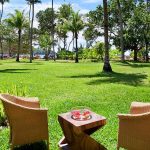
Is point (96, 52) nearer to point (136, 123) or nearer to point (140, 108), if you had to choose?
point (140, 108)

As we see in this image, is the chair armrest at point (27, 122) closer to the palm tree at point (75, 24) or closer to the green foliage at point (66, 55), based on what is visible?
the palm tree at point (75, 24)

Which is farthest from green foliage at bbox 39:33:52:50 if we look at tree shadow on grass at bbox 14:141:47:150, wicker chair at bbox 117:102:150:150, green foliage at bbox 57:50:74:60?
wicker chair at bbox 117:102:150:150

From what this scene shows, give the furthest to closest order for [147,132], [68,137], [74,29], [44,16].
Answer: [44,16], [74,29], [68,137], [147,132]

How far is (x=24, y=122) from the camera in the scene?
6.89m

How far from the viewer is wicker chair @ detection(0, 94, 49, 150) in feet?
22.4

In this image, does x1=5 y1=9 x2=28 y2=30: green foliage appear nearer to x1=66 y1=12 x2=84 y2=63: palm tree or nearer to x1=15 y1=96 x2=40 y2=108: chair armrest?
x1=66 y1=12 x2=84 y2=63: palm tree

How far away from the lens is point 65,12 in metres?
65.8

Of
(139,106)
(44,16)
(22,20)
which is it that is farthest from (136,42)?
(139,106)

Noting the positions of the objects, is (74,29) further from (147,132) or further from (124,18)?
(147,132)

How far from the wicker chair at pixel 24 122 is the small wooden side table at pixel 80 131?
0.43 m

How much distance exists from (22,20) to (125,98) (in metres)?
41.3

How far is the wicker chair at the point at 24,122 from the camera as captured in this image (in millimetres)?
6832

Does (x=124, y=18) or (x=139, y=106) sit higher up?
(x=124, y=18)

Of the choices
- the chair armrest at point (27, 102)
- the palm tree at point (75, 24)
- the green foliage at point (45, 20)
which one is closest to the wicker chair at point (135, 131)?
the chair armrest at point (27, 102)
